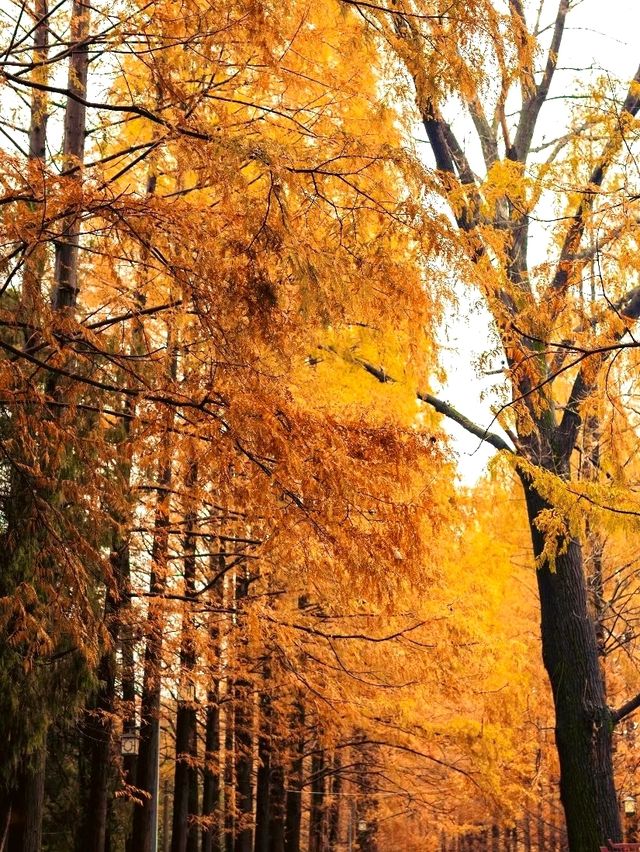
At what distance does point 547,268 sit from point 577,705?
140 inches

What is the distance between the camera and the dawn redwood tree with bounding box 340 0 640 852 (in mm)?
4469

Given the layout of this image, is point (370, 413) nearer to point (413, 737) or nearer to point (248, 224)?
point (248, 224)

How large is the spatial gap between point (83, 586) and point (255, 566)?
169 inches

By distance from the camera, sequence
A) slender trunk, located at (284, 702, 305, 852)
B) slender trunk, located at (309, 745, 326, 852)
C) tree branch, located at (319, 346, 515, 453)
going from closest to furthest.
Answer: tree branch, located at (319, 346, 515, 453) → slender trunk, located at (284, 702, 305, 852) → slender trunk, located at (309, 745, 326, 852)

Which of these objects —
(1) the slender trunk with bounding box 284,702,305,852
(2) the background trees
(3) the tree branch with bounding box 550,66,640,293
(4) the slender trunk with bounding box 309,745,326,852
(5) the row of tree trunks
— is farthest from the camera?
(5) the row of tree trunks

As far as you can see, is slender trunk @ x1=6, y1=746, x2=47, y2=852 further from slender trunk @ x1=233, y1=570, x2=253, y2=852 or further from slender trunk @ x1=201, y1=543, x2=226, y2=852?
slender trunk @ x1=233, y1=570, x2=253, y2=852

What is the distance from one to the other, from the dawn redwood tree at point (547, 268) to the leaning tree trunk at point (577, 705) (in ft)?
0.03

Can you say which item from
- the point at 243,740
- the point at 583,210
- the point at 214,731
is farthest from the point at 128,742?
the point at 583,210

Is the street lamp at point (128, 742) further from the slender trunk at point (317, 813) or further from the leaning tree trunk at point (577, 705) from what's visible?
the slender trunk at point (317, 813)

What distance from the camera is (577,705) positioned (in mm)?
7656

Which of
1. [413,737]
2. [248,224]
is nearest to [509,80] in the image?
[248,224]

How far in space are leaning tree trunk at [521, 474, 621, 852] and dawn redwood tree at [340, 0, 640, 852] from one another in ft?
0.03

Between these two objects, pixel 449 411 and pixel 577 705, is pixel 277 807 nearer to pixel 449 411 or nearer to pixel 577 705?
pixel 577 705

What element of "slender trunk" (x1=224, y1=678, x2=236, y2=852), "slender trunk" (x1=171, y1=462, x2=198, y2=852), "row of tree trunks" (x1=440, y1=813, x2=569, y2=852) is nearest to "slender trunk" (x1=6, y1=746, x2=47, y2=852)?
"slender trunk" (x1=171, y1=462, x2=198, y2=852)
